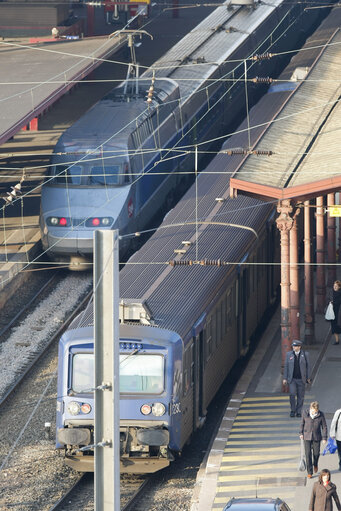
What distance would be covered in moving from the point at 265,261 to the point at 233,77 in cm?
1419

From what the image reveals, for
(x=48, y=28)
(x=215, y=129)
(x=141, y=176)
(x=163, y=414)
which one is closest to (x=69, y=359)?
(x=163, y=414)

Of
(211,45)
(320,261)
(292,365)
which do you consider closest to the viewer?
(292,365)

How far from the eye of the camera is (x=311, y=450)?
18.9 m

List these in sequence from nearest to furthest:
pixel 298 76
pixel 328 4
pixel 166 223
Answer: pixel 166 223 < pixel 298 76 < pixel 328 4

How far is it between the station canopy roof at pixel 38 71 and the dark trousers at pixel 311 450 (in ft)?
42.9

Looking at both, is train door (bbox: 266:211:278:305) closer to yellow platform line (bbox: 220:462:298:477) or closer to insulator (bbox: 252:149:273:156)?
insulator (bbox: 252:149:273:156)

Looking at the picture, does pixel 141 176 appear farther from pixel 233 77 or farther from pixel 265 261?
pixel 233 77

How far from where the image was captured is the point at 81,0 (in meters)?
53.2

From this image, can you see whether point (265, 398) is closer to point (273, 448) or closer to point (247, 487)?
point (273, 448)

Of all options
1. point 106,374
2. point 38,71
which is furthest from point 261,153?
point 38,71

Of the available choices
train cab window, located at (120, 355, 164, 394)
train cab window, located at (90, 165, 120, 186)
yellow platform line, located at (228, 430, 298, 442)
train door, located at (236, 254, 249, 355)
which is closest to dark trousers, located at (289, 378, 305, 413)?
yellow platform line, located at (228, 430, 298, 442)

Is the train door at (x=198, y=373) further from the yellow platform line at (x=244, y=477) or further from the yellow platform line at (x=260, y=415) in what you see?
the yellow platform line at (x=244, y=477)

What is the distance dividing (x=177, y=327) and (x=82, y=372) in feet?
5.43

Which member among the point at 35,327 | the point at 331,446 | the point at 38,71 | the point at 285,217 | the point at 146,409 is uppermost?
the point at 38,71
